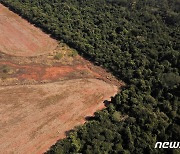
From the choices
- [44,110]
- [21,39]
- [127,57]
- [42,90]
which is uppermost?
[127,57]

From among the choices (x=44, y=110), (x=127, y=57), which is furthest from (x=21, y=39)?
(x=127, y=57)

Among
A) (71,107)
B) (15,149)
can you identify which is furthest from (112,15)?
Result: (15,149)

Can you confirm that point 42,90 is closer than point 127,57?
Yes

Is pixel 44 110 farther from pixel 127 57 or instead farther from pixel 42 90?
pixel 127 57

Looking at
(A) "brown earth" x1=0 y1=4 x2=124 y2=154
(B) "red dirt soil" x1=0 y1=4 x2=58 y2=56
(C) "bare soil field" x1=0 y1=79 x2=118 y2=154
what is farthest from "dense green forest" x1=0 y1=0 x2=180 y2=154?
(C) "bare soil field" x1=0 y1=79 x2=118 y2=154

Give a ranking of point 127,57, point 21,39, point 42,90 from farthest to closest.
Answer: point 21,39
point 127,57
point 42,90

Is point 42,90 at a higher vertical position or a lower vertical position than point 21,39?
lower
